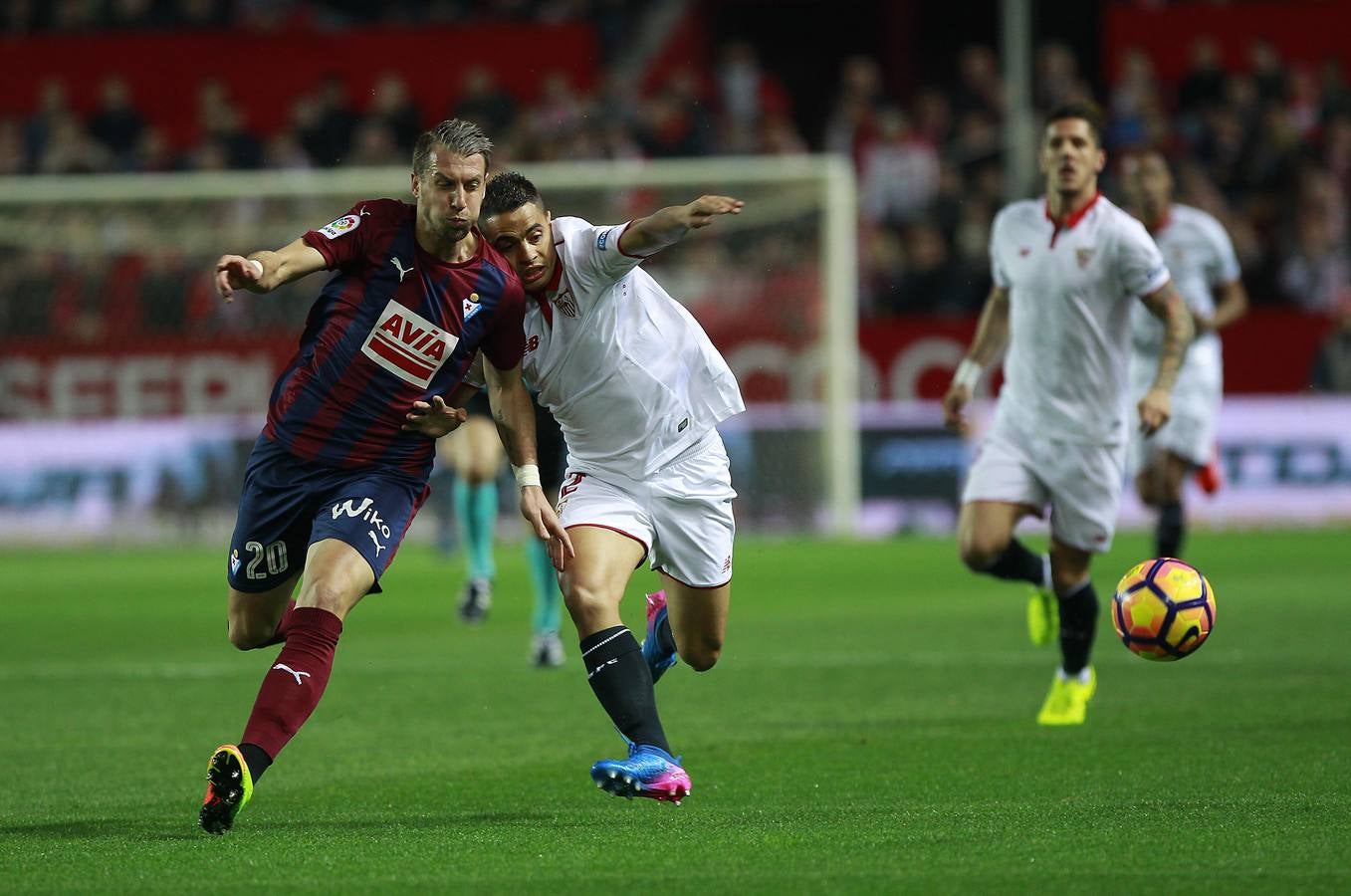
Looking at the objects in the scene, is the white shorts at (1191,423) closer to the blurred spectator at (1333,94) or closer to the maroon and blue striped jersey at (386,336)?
the maroon and blue striped jersey at (386,336)

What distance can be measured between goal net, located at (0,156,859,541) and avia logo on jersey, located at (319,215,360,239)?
42.1ft

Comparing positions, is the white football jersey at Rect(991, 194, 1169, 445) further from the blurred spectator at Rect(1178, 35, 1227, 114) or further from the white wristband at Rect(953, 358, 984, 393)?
the blurred spectator at Rect(1178, 35, 1227, 114)

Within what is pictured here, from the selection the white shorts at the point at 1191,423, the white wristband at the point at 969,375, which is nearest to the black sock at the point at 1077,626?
the white wristband at the point at 969,375

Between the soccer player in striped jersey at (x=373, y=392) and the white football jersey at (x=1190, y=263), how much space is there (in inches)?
248

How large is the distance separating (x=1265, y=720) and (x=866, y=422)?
11554 mm

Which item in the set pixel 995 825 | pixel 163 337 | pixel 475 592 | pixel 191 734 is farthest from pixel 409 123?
pixel 995 825

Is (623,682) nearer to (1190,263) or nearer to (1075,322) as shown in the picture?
(1075,322)

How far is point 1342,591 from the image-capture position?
44.8ft

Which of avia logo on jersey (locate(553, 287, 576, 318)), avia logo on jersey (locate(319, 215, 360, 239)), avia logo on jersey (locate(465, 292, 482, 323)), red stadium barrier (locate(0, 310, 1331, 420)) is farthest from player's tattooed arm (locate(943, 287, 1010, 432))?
red stadium barrier (locate(0, 310, 1331, 420))

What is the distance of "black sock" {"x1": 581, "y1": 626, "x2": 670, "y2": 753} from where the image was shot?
641cm

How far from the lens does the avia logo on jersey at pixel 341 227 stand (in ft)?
21.0

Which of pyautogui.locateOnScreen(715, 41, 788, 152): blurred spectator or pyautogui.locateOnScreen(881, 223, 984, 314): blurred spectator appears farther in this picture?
pyautogui.locateOnScreen(715, 41, 788, 152): blurred spectator

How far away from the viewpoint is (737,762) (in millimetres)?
7465

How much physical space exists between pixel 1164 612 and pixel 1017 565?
1.45 m
